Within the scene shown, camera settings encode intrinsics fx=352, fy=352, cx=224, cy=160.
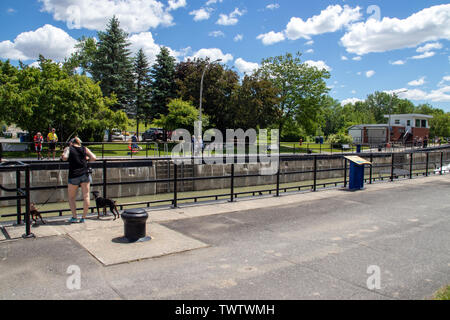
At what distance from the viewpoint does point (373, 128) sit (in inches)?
2509

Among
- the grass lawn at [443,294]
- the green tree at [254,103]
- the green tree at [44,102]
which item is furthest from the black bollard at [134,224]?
the green tree at [254,103]

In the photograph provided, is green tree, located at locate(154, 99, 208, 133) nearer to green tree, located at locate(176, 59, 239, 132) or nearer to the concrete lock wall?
green tree, located at locate(176, 59, 239, 132)

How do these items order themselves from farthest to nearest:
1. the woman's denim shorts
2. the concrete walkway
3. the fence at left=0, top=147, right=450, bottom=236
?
the fence at left=0, top=147, right=450, bottom=236 < the woman's denim shorts < the concrete walkway

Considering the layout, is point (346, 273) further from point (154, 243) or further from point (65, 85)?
point (65, 85)

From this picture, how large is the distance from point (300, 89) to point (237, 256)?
48746 mm

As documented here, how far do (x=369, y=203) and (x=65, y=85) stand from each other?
957 inches

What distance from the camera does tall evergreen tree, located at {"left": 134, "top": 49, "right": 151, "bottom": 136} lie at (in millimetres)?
55031

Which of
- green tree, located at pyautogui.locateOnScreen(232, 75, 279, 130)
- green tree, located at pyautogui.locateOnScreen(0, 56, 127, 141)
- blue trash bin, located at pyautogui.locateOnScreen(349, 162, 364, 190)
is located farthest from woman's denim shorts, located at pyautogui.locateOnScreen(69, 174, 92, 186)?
green tree, located at pyautogui.locateOnScreen(232, 75, 279, 130)

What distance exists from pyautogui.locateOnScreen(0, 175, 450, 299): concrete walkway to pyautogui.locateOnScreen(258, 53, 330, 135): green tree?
43.9m

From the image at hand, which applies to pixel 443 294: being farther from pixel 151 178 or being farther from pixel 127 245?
pixel 151 178

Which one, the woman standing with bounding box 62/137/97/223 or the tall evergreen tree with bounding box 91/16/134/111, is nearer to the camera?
the woman standing with bounding box 62/137/97/223

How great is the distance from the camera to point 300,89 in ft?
170

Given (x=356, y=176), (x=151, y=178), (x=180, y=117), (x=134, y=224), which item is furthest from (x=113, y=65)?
(x=134, y=224)
